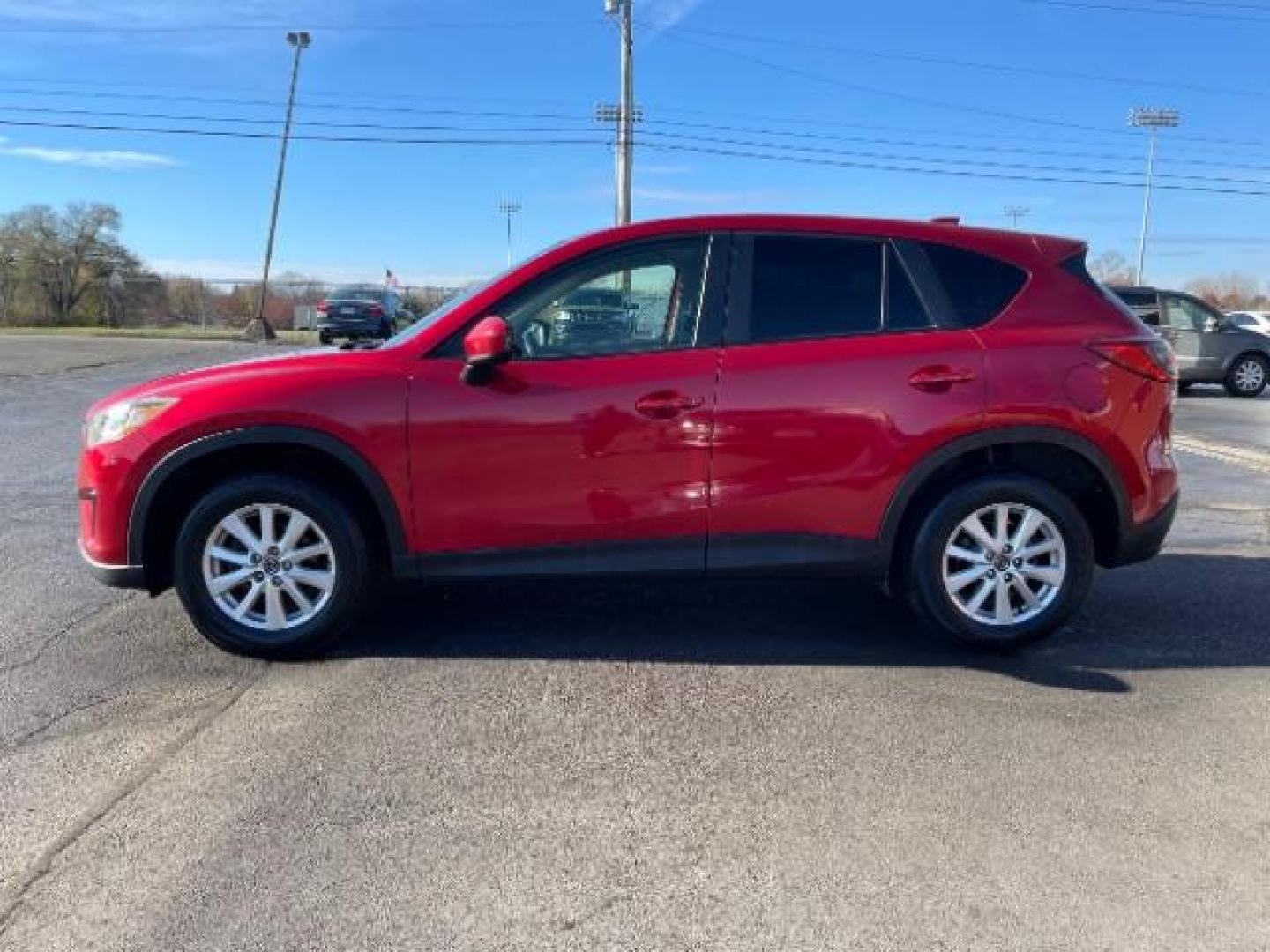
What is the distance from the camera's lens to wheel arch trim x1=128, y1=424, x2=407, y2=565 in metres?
4.19

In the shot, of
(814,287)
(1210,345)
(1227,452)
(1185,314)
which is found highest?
(1185,314)

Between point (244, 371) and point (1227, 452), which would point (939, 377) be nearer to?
point (244, 371)

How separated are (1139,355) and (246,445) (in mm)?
3773

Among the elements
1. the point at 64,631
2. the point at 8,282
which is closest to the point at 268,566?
the point at 64,631

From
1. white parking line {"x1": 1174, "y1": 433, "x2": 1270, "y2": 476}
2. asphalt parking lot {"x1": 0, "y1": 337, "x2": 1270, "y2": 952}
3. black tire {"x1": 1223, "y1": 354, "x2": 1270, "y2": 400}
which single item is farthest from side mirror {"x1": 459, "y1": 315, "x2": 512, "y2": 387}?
black tire {"x1": 1223, "y1": 354, "x2": 1270, "y2": 400}

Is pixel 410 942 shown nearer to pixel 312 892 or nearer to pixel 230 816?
pixel 312 892

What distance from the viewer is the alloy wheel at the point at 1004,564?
4.48 meters

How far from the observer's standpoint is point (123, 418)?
4273 mm

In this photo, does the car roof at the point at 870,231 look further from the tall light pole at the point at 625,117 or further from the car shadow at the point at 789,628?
the tall light pole at the point at 625,117

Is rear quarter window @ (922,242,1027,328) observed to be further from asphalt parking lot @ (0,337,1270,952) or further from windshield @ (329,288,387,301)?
windshield @ (329,288,387,301)

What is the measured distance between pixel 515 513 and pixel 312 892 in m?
1.85

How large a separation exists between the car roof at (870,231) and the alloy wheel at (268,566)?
1.65 meters

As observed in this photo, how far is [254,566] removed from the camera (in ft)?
14.2

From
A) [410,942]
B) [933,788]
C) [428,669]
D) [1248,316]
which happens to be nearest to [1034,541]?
[933,788]
